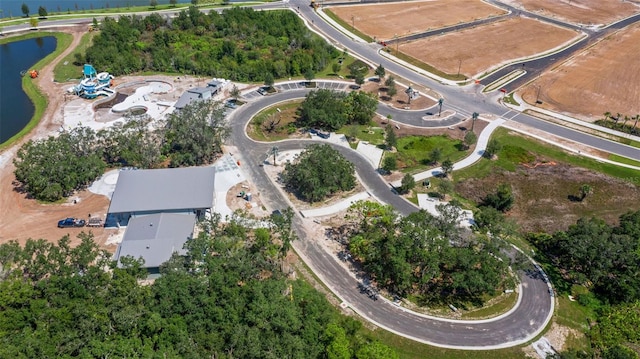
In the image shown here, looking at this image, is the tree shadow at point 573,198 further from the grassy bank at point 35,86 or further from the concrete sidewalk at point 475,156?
A: the grassy bank at point 35,86

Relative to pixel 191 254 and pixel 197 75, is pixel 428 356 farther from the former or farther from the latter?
pixel 197 75

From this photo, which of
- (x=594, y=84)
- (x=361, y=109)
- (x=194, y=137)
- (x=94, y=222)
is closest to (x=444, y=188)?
(x=361, y=109)

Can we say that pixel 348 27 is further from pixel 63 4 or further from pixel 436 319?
pixel 436 319

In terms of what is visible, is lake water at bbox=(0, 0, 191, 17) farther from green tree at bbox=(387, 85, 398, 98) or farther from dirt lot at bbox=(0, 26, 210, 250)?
green tree at bbox=(387, 85, 398, 98)

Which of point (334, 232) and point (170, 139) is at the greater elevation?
point (170, 139)

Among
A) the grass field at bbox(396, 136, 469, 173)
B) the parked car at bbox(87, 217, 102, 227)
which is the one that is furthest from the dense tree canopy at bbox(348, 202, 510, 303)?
the parked car at bbox(87, 217, 102, 227)

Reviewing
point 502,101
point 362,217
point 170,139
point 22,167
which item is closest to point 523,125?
point 502,101

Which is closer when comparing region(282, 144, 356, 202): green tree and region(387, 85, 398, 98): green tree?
→ region(282, 144, 356, 202): green tree
